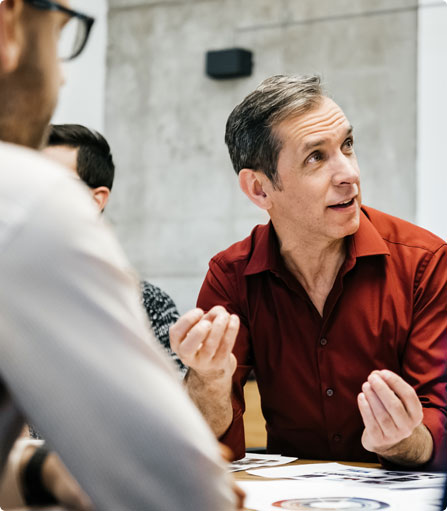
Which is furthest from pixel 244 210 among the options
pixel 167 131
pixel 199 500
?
pixel 199 500

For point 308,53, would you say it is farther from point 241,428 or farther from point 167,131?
point 241,428

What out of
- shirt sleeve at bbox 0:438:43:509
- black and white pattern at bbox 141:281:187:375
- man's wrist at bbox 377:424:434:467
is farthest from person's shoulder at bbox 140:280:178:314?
shirt sleeve at bbox 0:438:43:509

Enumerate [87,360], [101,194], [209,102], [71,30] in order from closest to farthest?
[87,360] < [71,30] < [101,194] < [209,102]

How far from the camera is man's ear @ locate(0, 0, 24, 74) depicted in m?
0.60

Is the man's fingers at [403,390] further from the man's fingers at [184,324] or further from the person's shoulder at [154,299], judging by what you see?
the person's shoulder at [154,299]

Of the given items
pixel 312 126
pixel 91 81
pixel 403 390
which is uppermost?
pixel 91 81

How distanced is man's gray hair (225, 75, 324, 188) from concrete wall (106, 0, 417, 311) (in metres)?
3.25

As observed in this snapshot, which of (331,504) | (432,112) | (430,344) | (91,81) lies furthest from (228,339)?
(91,81)

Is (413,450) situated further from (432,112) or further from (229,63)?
(229,63)

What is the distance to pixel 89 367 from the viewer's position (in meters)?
0.50

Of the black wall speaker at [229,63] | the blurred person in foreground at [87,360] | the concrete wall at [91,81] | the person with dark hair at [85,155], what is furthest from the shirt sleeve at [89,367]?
the concrete wall at [91,81]

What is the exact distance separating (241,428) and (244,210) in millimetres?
3933

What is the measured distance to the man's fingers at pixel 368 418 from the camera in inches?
48.4

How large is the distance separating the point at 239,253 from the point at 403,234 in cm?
41
